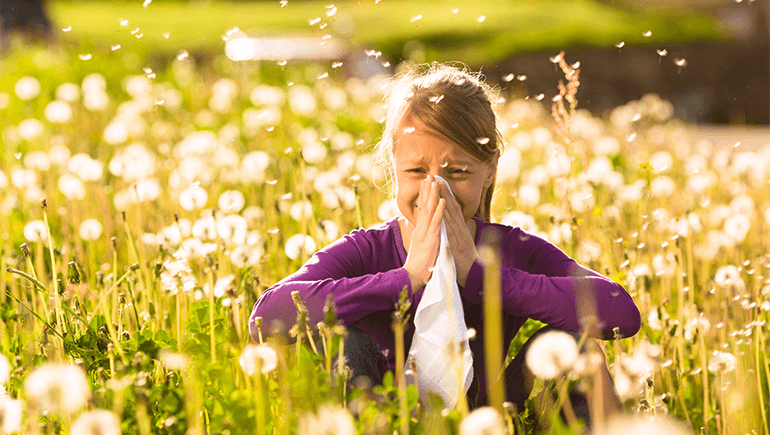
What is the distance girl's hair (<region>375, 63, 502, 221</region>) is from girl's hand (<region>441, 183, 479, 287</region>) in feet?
0.54

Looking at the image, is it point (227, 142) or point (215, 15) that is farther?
point (215, 15)

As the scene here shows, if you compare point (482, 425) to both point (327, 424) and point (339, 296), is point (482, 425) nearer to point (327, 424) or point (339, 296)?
point (327, 424)

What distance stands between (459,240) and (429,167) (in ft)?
0.61

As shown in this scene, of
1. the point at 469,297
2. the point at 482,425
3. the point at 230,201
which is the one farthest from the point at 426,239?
the point at 230,201

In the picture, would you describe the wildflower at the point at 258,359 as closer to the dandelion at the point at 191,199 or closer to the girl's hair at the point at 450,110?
the girl's hair at the point at 450,110

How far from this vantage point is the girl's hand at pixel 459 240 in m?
1.50

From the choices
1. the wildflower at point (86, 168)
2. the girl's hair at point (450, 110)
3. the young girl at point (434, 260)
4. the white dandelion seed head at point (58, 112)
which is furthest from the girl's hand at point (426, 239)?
the white dandelion seed head at point (58, 112)

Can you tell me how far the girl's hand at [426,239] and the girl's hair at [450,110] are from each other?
18 centimetres

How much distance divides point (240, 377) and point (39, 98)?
4514mm

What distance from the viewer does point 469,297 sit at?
150 cm

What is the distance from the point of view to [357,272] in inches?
66.9

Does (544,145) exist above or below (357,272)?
below

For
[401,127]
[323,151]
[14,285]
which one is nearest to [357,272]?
[401,127]

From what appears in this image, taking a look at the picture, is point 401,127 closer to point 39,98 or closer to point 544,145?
point 544,145
